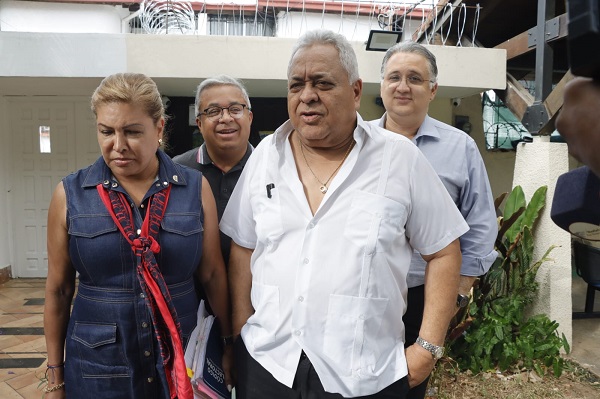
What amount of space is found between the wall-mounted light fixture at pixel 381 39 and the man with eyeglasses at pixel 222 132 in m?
3.38

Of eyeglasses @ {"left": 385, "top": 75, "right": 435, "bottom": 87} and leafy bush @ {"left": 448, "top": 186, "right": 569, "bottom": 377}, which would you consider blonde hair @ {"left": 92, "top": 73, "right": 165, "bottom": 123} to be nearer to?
eyeglasses @ {"left": 385, "top": 75, "right": 435, "bottom": 87}

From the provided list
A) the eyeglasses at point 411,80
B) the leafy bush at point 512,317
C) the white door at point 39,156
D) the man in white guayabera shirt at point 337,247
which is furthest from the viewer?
the white door at point 39,156

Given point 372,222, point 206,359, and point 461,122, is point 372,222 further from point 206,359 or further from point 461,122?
point 461,122

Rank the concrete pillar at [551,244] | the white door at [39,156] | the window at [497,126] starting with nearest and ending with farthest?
1. the concrete pillar at [551,244]
2. the white door at [39,156]
3. the window at [497,126]

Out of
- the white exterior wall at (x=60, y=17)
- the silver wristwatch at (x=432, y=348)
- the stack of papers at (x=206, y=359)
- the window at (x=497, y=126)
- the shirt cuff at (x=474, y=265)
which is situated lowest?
the stack of papers at (x=206, y=359)

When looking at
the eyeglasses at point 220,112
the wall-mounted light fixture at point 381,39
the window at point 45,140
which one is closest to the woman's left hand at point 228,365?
the eyeglasses at point 220,112

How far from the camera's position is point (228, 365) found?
1.92 metres

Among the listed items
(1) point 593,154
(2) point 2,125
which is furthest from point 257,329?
(2) point 2,125

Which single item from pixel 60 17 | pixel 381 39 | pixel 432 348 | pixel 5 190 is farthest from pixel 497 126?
pixel 60 17

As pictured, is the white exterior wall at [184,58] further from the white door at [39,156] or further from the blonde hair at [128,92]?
the blonde hair at [128,92]

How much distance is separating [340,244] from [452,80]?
484 centimetres

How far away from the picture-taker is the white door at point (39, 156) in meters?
6.74

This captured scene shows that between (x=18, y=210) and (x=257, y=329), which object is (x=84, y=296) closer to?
(x=257, y=329)

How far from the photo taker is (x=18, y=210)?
269 inches
